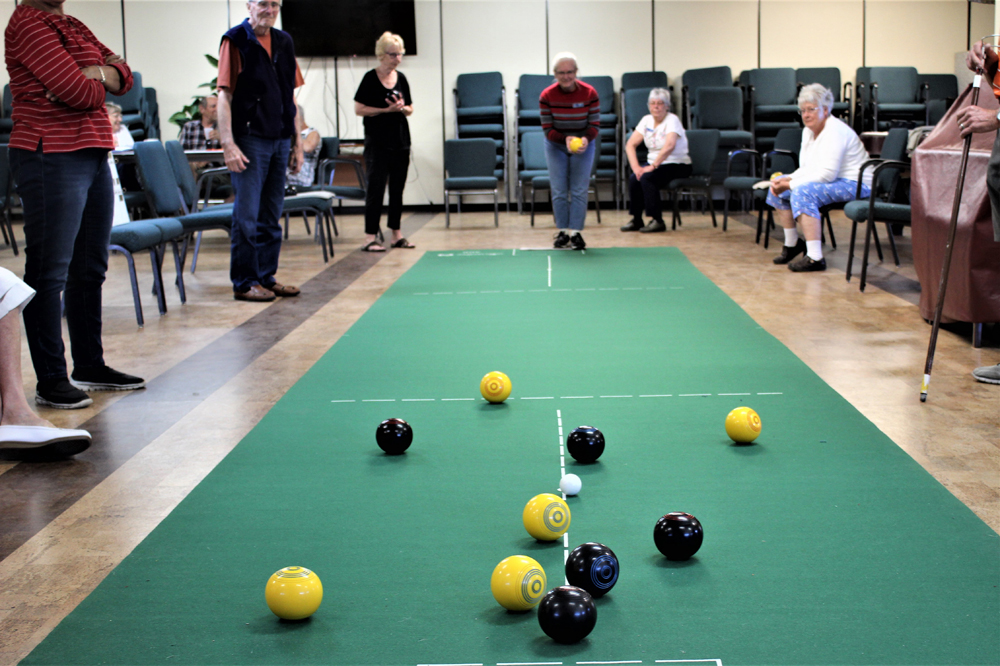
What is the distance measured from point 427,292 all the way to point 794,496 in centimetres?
379

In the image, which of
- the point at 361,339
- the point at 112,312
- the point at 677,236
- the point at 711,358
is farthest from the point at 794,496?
the point at 677,236

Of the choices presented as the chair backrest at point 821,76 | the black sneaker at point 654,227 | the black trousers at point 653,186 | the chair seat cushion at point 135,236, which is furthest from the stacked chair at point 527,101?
the chair seat cushion at point 135,236

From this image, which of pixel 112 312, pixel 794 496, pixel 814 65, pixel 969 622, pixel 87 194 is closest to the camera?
pixel 969 622

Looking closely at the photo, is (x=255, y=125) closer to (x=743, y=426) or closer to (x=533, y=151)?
(x=743, y=426)

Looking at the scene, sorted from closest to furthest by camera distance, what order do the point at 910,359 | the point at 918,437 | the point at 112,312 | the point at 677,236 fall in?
the point at 918,437 < the point at 910,359 < the point at 112,312 < the point at 677,236

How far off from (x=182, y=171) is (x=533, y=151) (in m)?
5.53

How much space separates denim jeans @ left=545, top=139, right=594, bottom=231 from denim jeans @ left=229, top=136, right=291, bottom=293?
278 centimetres

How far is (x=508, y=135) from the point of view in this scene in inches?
506

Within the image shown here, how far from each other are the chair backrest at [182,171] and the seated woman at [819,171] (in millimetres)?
4202

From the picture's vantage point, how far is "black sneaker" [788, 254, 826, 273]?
6.52 m

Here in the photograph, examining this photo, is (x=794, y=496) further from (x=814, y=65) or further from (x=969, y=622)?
(x=814, y=65)

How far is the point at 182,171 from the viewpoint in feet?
21.0

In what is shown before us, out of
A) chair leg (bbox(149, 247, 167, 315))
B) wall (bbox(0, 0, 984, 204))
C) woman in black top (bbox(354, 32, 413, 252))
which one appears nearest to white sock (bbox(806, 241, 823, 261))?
woman in black top (bbox(354, 32, 413, 252))

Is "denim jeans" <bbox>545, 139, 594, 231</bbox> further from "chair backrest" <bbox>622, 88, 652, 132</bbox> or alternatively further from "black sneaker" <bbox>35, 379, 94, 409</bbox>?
"black sneaker" <bbox>35, 379, 94, 409</bbox>
